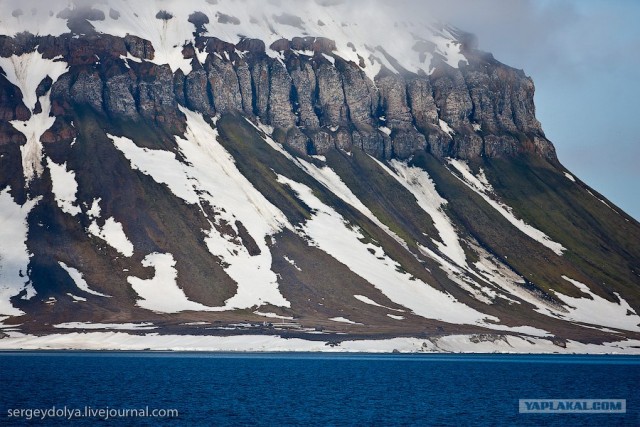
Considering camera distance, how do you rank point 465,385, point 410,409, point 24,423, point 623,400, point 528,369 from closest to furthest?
point 24,423, point 410,409, point 623,400, point 465,385, point 528,369

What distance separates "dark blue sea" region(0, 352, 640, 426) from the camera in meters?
79.8

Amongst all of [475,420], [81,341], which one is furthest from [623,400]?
[81,341]

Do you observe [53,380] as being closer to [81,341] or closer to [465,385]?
[465,385]

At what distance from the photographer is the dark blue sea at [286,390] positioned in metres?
79.8

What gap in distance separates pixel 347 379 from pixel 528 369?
169 feet

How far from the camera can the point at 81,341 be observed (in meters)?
189

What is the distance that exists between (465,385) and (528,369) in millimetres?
45832

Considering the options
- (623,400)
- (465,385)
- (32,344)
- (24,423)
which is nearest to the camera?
(24,423)

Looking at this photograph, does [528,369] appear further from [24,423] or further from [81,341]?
[24,423]

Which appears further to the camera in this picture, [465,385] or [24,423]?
[465,385]

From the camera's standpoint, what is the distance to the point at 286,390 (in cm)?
10719

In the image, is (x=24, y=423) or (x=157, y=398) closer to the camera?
(x=24, y=423)

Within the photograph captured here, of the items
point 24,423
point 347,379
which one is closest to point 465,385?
point 347,379

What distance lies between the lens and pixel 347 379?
12825 centimetres
